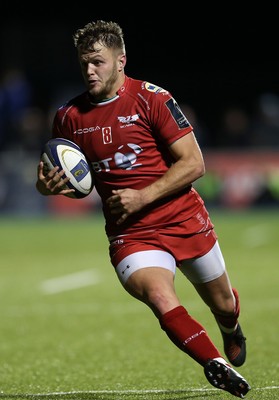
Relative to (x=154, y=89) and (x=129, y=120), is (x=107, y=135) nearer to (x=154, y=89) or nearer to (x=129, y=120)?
(x=129, y=120)

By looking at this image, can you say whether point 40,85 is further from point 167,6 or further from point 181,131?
point 181,131

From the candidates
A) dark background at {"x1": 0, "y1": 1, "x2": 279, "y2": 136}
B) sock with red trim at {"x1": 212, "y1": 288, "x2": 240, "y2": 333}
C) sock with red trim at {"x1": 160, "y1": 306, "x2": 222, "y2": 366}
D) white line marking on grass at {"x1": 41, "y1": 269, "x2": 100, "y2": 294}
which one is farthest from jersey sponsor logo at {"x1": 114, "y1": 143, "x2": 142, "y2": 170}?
dark background at {"x1": 0, "y1": 1, "x2": 279, "y2": 136}

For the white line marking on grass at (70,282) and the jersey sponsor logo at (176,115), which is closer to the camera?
the jersey sponsor logo at (176,115)

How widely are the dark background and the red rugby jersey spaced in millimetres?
19370

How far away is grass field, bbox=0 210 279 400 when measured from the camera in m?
7.09

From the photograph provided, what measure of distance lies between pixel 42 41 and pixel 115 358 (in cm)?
2123

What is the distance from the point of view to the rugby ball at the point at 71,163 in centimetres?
655

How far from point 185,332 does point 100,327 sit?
13.6ft

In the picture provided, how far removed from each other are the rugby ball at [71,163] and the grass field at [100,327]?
4.43ft

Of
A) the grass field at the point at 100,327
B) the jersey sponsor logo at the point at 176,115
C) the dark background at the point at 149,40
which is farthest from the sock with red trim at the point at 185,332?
the dark background at the point at 149,40

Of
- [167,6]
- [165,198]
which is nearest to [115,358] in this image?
[165,198]

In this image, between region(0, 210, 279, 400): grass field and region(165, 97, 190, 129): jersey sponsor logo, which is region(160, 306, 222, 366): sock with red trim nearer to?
region(0, 210, 279, 400): grass field

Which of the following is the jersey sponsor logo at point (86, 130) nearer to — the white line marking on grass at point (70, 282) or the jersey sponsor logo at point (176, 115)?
the jersey sponsor logo at point (176, 115)

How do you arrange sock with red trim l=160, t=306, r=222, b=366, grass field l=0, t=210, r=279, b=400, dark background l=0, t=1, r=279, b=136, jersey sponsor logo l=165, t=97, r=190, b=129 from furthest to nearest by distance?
dark background l=0, t=1, r=279, b=136, grass field l=0, t=210, r=279, b=400, jersey sponsor logo l=165, t=97, r=190, b=129, sock with red trim l=160, t=306, r=222, b=366
